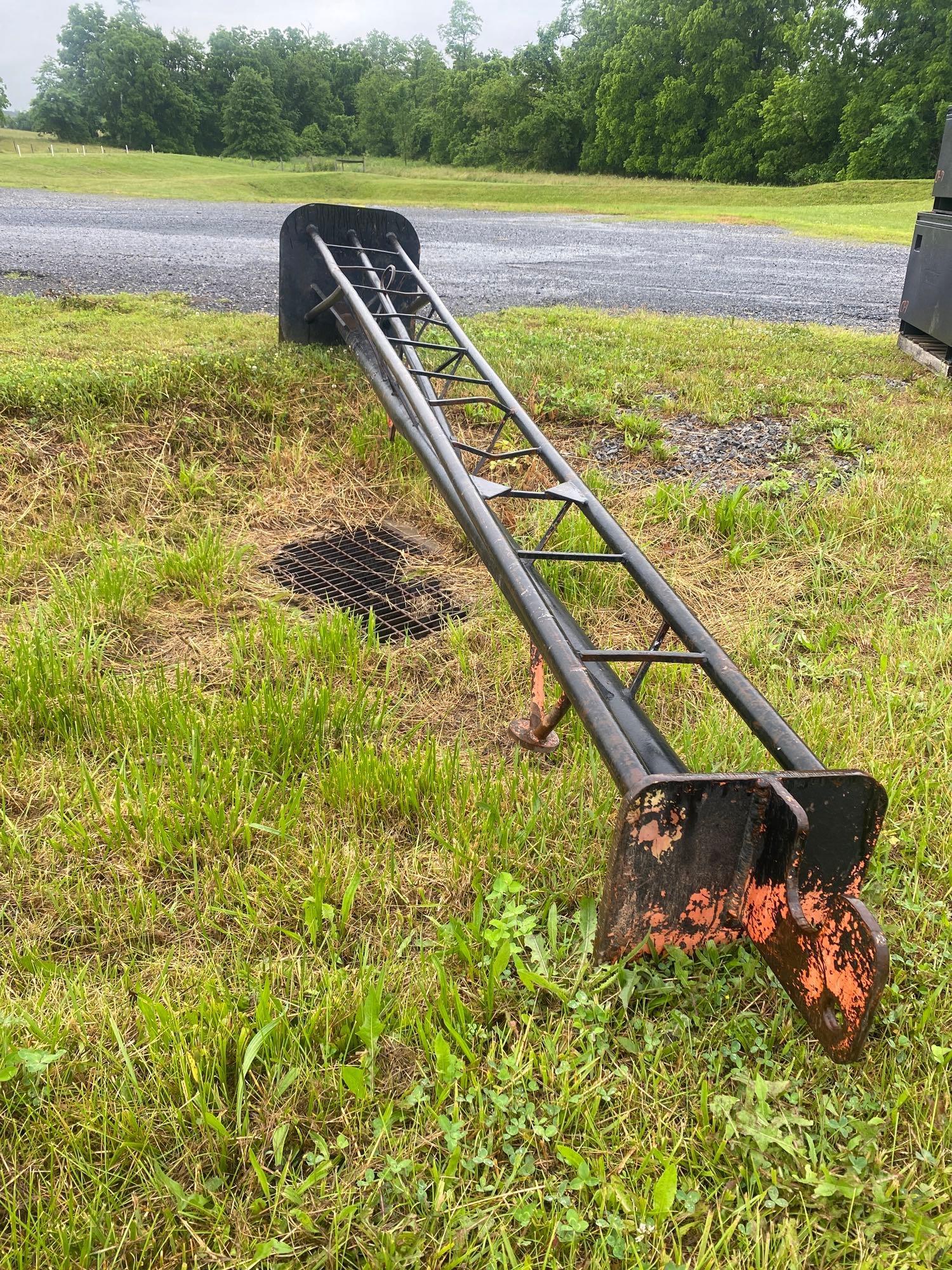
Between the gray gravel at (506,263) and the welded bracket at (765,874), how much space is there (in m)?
6.59

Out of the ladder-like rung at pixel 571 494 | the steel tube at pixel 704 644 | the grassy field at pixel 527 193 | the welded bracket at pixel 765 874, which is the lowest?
the welded bracket at pixel 765 874

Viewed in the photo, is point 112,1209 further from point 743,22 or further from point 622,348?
point 743,22

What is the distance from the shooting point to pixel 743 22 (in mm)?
51875

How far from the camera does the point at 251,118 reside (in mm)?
68625

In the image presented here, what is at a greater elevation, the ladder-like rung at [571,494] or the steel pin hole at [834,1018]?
the ladder-like rung at [571,494]

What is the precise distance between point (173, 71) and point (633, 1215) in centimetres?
9463

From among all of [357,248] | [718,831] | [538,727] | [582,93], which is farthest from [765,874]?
[582,93]

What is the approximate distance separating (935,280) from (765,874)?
20.4 ft

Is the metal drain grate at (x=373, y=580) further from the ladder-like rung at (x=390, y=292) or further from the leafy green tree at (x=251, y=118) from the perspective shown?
the leafy green tree at (x=251, y=118)

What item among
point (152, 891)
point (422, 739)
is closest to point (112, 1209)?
point (152, 891)

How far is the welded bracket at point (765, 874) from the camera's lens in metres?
1.59

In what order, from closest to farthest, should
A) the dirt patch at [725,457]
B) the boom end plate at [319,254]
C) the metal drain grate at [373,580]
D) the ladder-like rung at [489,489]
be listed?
the ladder-like rung at [489,489] → the metal drain grate at [373,580] → the dirt patch at [725,457] → the boom end plate at [319,254]

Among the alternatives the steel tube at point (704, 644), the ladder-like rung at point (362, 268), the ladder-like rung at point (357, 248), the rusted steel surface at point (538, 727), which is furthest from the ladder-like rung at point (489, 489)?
the ladder-like rung at point (357, 248)

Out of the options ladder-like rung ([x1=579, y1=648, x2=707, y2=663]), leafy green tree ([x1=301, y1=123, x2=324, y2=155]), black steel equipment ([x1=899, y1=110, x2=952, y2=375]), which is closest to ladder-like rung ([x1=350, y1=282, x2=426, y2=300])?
ladder-like rung ([x1=579, y1=648, x2=707, y2=663])
